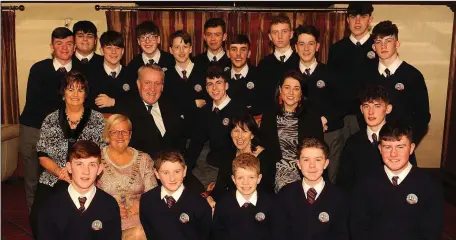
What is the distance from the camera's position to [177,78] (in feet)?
24.8

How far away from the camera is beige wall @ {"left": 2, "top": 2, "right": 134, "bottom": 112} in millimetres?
10875

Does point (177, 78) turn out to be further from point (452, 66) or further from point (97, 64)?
point (452, 66)

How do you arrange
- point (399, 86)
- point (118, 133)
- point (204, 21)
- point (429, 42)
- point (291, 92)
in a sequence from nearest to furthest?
point (118, 133)
point (291, 92)
point (399, 86)
point (204, 21)
point (429, 42)

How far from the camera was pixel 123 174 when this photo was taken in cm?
588

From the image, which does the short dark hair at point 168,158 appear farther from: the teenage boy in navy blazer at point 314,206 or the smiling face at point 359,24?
the smiling face at point 359,24

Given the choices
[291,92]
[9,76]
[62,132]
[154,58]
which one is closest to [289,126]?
[291,92]

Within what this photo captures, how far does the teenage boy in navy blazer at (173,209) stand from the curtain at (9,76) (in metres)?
5.78

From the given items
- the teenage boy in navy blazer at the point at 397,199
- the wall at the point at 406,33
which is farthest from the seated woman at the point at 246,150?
the wall at the point at 406,33

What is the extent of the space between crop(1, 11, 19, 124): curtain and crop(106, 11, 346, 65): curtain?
1594 mm

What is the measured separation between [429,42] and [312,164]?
6186 mm

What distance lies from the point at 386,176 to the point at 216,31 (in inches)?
126

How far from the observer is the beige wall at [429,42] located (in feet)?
35.7

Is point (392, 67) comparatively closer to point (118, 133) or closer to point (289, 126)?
point (289, 126)

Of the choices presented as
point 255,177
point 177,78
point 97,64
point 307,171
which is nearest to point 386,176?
point 307,171
